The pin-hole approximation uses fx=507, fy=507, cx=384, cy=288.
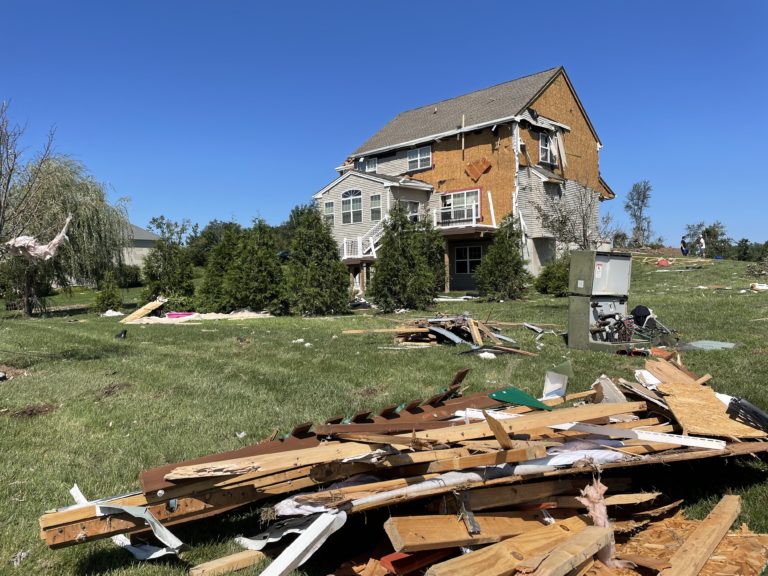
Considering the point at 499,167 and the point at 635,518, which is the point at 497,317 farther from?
the point at 499,167

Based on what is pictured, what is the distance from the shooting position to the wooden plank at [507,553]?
228cm

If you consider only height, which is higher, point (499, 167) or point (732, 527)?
point (499, 167)

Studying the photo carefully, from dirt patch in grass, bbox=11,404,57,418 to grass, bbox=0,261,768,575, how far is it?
0.11m

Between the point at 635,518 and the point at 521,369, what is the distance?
4.30 metres

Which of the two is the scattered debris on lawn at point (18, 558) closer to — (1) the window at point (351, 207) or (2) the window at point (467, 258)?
(2) the window at point (467, 258)

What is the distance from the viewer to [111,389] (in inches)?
268

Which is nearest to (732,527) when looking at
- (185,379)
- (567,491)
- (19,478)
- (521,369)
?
(567,491)

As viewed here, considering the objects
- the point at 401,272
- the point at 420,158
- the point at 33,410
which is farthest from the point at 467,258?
the point at 33,410

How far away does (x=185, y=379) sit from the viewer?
729 cm

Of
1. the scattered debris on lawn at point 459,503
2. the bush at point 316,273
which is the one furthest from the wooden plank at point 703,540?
the bush at point 316,273

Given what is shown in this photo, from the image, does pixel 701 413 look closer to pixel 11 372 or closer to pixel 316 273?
pixel 11 372

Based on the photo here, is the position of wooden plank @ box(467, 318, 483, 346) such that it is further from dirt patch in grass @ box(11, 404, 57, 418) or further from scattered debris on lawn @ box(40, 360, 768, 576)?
dirt patch in grass @ box(11, 404, 57, 418)

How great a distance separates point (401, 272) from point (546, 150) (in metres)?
14.9

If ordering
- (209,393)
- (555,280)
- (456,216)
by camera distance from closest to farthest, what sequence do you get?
(209,393), (555,280), (456,216)
